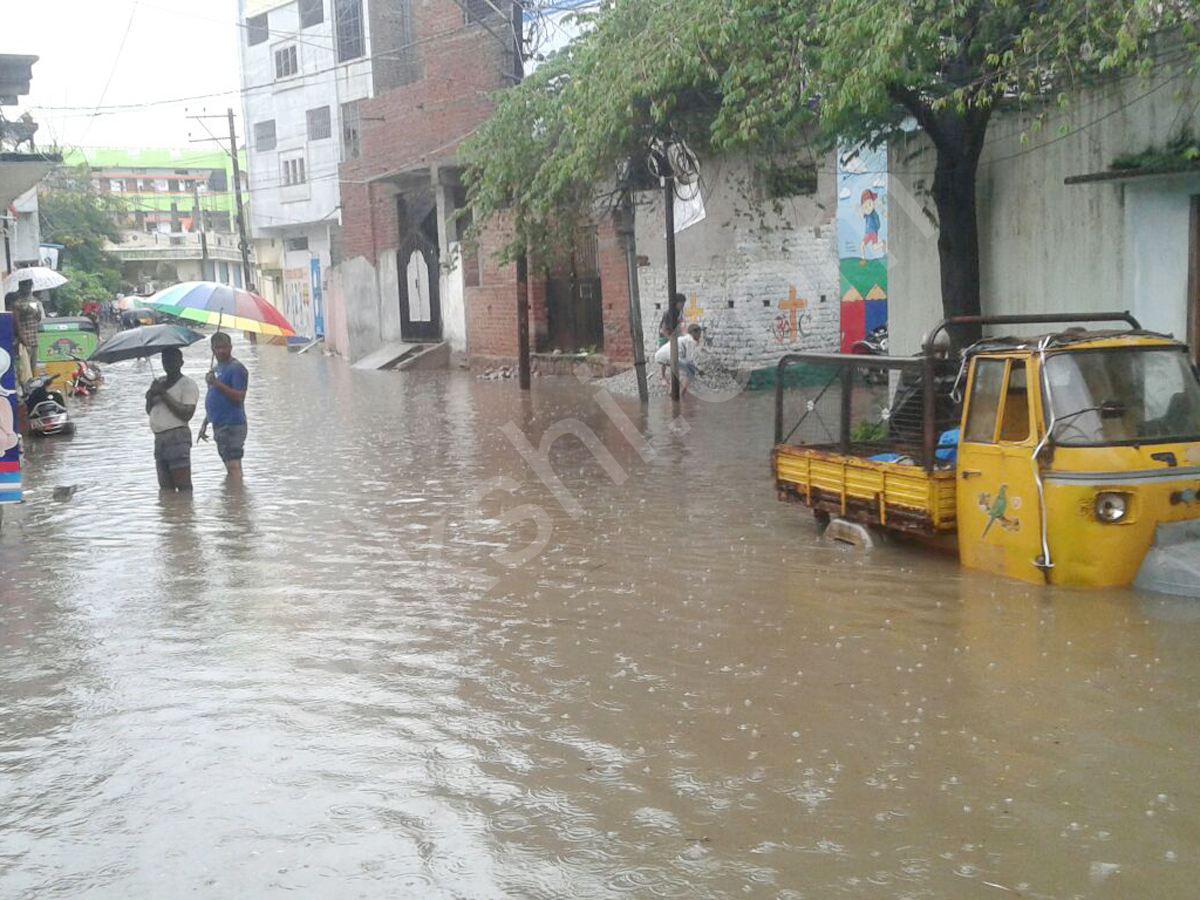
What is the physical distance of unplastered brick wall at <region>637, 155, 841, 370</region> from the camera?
20.4 metres

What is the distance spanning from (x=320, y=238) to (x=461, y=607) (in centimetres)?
4326

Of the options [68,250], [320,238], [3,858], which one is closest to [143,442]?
[3,858]

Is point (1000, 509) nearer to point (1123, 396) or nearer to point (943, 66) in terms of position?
point (1123, 396)

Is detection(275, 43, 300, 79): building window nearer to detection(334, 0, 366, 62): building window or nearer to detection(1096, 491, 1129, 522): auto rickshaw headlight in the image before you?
detection(334, 0, 366, 62): building window

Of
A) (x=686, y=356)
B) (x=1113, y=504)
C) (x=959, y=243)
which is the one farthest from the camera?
(x=686, y=356)

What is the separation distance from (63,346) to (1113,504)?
2032cm

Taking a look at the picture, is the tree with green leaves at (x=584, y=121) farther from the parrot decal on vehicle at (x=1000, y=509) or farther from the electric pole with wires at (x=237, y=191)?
the electric pole with wires at (x=237, y=191)

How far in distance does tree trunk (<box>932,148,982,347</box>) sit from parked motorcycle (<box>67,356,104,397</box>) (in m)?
17.1

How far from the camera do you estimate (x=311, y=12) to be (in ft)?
154

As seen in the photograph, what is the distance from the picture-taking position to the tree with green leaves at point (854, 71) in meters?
8.49

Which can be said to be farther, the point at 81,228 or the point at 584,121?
the point at 81,228

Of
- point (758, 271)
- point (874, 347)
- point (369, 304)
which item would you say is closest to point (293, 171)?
point (369, 304)

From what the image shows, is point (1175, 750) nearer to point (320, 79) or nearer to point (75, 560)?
point (75, 560)

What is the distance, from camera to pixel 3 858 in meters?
4.39
